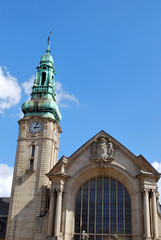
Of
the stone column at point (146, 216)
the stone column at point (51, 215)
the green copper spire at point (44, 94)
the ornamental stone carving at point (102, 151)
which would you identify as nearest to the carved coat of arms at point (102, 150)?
the ornamental stone carving at point (102, 151)

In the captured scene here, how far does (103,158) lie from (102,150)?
0.93 m

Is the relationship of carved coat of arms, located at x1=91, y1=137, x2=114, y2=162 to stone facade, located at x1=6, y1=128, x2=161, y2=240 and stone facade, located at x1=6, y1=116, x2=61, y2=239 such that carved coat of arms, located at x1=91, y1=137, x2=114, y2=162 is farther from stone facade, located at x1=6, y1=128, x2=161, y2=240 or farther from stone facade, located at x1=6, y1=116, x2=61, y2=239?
stone facade, located at x1=6, y1=116, x2=61, y2=239

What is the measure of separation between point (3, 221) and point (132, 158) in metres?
19.3

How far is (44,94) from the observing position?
43812mm

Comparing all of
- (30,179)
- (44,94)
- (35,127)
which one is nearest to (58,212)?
(30,179)

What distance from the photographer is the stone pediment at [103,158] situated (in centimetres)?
3506

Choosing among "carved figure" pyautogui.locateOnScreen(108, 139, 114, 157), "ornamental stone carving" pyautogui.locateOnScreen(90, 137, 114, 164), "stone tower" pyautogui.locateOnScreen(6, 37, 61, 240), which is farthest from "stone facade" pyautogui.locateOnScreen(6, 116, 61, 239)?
"carved figure" pyautogui.locateOnScreen(108, 139, 114, 157)

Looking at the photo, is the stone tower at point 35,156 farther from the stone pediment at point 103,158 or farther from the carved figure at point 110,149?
the carved figure at point 110,149

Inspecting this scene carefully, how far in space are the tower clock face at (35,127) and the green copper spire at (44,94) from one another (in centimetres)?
145

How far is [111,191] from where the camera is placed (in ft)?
115

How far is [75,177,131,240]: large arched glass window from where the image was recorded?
109 ft

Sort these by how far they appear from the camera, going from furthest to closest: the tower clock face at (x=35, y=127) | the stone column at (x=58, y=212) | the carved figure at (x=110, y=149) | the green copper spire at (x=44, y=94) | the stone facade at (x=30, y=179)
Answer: the green copper spire at (x=44, y=94) < the tower clock face at (x=35, y=127) < the carved figure at (x=110, y=149) < the stone facade at (x=30, y=179) < the stone column at (x=58, y=212)

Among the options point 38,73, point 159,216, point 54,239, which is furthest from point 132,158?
point 38,73

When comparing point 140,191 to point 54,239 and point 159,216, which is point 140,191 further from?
point 54,239
